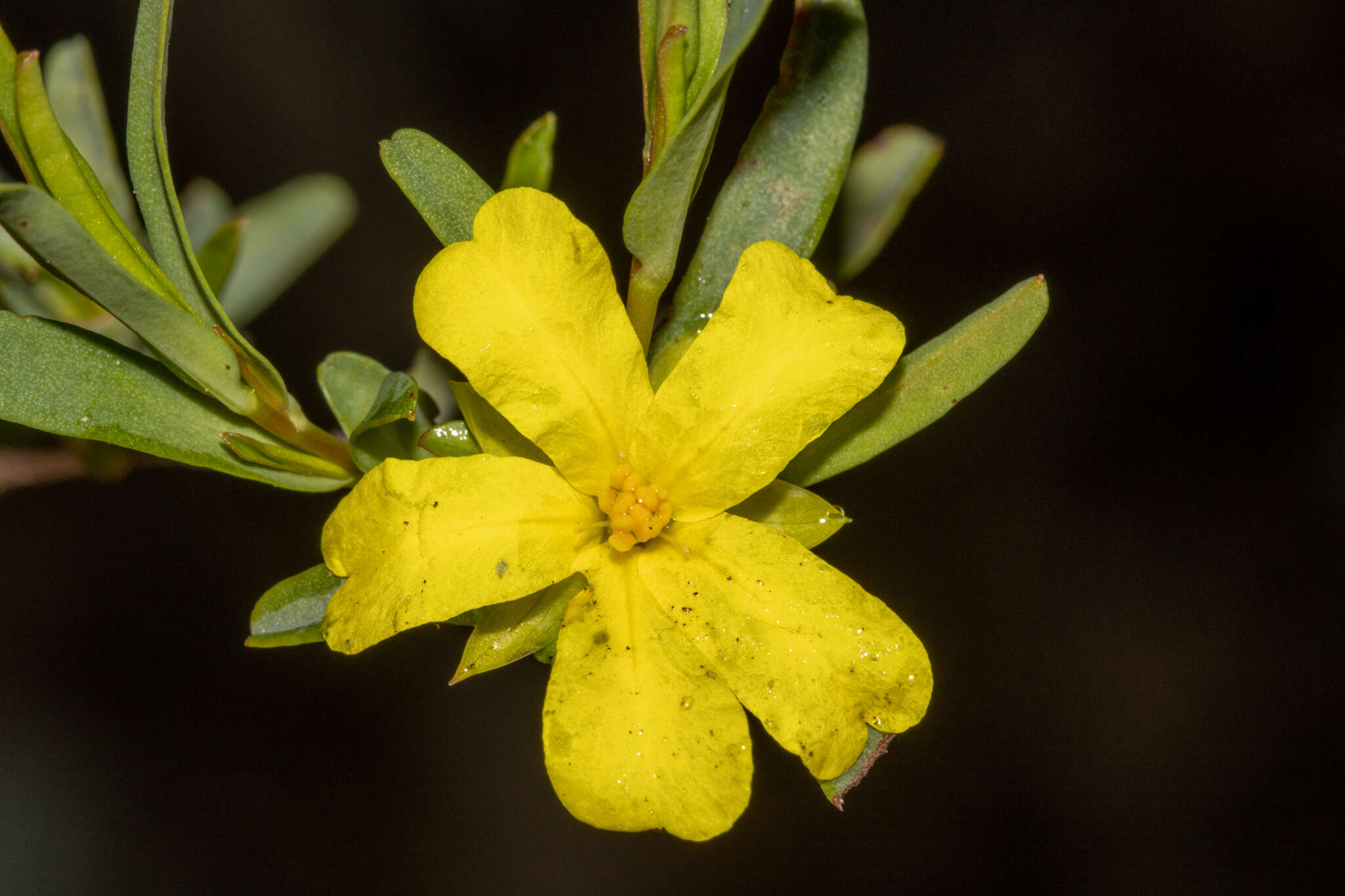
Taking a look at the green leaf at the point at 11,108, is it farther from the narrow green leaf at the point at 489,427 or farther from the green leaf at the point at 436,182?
the narrow green leaf at the point at 489,427

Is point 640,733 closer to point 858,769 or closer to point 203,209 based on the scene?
point 858,769

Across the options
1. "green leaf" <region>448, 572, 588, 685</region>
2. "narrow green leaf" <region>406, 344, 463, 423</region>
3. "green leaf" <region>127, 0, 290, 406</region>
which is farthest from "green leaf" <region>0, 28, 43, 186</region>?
"narrow green leaf" <region>406, 344, 463, 423</region>

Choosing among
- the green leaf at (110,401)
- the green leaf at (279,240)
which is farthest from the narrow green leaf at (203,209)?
the green leaf at (110,401)

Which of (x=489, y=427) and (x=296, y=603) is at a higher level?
(x=489, y=427)

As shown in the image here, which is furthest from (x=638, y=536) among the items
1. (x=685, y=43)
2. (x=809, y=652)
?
(x=685, y=43)

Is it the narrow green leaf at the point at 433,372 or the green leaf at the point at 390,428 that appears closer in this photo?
the green leaf at the point at 390,428

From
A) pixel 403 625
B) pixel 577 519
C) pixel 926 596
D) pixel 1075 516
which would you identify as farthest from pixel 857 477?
pixel 403 625
